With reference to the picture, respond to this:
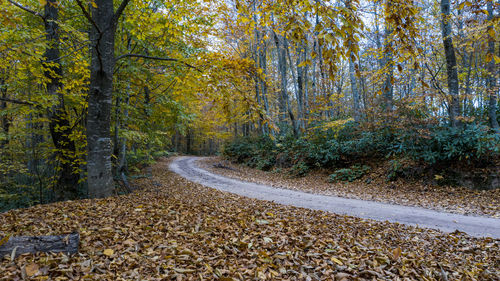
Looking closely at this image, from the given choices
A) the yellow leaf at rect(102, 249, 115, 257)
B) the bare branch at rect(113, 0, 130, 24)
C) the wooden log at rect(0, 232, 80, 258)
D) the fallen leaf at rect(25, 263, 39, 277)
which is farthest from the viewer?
the bare branch at rect(113, 0, 130, 24)

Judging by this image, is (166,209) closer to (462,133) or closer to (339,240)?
(339,240)

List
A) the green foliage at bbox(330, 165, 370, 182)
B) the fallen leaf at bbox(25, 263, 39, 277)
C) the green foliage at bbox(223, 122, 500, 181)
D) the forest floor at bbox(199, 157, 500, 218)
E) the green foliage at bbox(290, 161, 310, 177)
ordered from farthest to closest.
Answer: the green foliage at bbox(290, 161, 310, 177) → the green foliage at bbox(330, 165, 370, 182) → the green foliage at bbox(223, 122, 500, 181) → the forest floor at bbox(199, 157, 500, 218) → the fallen leaf at bbox(25, 263, 39, 277)

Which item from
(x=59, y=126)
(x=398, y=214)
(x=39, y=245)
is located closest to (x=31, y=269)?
(x=39, y=245)

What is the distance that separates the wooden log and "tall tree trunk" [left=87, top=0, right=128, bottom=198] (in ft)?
7.34

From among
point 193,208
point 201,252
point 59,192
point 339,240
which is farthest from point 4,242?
point 59,192

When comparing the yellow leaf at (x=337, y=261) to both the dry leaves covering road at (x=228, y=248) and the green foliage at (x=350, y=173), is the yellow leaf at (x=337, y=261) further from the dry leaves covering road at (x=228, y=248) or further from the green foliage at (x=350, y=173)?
the green foliage at (x=350, y=173)

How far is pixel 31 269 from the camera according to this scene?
2.14 metres

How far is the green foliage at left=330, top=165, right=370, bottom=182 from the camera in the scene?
1019 cm

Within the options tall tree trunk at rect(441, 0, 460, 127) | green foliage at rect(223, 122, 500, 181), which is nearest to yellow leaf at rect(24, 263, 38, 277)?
green foliage at rect(223, 122, 500, 181)

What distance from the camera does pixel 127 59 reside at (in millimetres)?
7207

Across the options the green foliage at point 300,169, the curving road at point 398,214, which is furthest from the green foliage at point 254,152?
the curving road at point 398,214

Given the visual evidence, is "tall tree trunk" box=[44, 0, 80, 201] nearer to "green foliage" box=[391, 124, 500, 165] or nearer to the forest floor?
the forest floor

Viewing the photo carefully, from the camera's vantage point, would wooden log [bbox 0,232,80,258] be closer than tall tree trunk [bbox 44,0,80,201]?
Yes

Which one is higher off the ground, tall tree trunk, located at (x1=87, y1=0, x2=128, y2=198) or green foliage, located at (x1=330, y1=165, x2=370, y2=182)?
tall tree trunk, located at (x1=87, y1=0, x2=128, y2=198)
